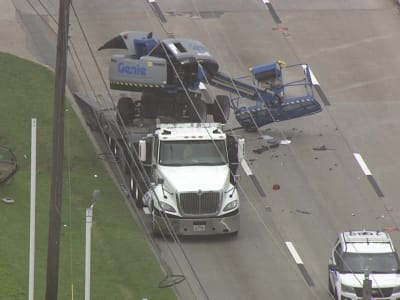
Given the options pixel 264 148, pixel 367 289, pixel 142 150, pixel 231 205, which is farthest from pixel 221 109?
pixel 367 289

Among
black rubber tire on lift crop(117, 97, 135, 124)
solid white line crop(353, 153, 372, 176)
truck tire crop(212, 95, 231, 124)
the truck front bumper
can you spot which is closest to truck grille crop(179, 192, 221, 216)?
the truck front bumper

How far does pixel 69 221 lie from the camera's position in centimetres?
4847

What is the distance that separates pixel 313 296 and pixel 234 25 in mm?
23764

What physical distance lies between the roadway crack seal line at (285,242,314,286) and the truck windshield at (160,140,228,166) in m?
3.26

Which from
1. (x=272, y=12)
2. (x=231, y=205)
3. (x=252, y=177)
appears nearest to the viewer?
(x=231, y=205)

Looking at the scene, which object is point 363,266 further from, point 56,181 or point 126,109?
point 126,109

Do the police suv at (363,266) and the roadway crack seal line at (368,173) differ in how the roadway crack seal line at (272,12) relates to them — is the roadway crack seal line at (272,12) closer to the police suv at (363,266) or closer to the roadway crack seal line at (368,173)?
the roadway crack seal line at (368,173)

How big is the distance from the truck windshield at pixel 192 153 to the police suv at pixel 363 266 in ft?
19.1

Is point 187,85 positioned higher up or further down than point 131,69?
further down

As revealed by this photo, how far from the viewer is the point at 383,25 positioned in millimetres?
67125

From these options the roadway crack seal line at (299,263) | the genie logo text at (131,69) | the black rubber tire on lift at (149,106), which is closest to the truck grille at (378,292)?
the roadway crack seal line at (299,263)

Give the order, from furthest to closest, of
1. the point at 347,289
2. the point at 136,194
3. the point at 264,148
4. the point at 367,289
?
the point at 264,148 → the point at 136,194 → the point at 347,289 → the point at 367,289

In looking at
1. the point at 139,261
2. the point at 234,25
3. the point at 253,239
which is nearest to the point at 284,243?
the point at 253,239

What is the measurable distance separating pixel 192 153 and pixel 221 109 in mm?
5361
